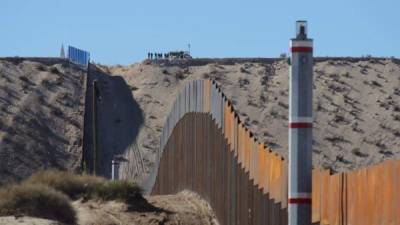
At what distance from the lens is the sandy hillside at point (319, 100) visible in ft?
227

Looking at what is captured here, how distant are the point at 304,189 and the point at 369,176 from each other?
72cm

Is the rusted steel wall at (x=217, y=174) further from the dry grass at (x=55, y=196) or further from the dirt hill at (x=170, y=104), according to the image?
the dirt hill at (x=170, y=104)

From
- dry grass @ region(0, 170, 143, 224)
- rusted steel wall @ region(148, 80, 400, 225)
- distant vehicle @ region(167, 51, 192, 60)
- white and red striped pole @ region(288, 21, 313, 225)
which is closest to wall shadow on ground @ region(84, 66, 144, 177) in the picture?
distant vehicle @ region(167, 51, 192, 60)

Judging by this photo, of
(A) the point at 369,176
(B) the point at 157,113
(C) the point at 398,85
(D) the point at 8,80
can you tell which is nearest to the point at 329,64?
(C) the point at 398,85

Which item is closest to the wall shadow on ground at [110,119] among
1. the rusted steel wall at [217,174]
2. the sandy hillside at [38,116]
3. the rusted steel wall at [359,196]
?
the sandy hillside at [38,116]

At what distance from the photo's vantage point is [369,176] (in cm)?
1379

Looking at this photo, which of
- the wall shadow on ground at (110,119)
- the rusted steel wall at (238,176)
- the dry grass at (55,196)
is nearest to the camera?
the rusted steel wall at (238,176)

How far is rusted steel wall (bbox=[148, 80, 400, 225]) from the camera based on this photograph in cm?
1370

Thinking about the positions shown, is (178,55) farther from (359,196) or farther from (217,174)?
(359,196)

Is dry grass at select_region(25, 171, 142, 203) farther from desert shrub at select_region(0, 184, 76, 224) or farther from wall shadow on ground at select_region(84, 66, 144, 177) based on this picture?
wall shadow on ground at select_region(84, 66, 144, 177)

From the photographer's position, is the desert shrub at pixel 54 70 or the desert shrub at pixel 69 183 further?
the desert shrub at pixel 54 70

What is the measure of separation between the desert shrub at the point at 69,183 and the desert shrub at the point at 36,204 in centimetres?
426

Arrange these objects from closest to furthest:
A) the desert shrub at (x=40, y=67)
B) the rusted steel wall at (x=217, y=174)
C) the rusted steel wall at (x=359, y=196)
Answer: the rusted steel wall at (x=359, y=196), the rusted steel wall at (x=217, y=174), the desert shrub at (x=40, y=67)

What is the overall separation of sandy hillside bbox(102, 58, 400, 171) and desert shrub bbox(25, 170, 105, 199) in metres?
29.4
